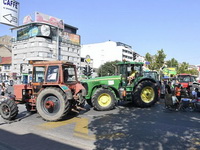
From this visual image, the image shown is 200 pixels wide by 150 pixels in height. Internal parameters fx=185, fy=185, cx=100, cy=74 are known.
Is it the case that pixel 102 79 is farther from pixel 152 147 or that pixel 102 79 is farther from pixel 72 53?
pixel 72 53

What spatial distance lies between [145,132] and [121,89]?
12.5ft

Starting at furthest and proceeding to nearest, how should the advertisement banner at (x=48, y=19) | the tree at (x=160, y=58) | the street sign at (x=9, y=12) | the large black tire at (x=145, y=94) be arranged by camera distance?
the advertisement banner at (x=48, y=19), the tree at (x=160, y=58), the large black tire at (x=145, y=94), the street sign at (x=9, y=12)

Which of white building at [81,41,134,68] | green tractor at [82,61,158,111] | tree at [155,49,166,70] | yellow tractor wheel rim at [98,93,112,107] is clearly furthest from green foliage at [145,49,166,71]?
white building at [81,41,134,68]

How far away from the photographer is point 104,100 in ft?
29.3

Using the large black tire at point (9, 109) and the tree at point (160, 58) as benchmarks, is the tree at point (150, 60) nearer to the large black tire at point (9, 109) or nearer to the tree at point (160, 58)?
the tree at point (160, 58)

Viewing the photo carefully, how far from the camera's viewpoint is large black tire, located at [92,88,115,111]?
8.68 metres

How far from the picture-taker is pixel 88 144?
4625 millimetres

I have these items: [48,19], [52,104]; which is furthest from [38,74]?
[48,19]

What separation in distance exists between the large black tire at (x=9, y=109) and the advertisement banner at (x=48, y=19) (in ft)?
176

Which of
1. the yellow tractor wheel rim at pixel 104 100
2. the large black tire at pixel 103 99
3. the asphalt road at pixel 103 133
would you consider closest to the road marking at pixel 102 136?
the asphalt road at pixel 103 133

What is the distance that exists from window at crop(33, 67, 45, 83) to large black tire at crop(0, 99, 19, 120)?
1213mm

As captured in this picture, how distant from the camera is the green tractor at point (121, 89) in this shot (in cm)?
885

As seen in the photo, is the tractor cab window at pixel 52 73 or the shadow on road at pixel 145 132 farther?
the tractor cab window at pixel 52 73

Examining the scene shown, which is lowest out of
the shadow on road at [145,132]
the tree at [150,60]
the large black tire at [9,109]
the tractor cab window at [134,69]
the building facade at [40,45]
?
Answer: the shadow on road at [145,132]
